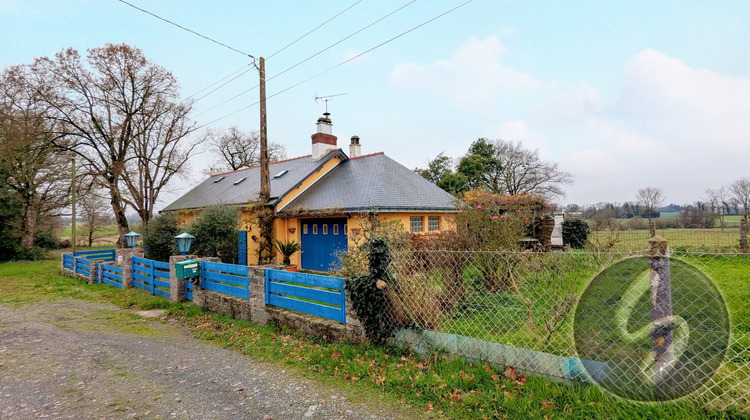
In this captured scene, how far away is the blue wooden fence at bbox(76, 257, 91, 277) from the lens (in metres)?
11.8

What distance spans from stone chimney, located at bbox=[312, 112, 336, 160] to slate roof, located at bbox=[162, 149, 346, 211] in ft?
1.28

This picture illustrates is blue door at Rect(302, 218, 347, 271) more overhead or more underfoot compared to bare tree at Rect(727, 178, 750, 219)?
more underfoot

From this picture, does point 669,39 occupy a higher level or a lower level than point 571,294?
higher

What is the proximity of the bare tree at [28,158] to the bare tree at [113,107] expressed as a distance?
0.82 metres

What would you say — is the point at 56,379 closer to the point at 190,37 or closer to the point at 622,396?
the point at 622,396

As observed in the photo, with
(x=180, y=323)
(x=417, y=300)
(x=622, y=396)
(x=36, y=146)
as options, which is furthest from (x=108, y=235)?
(x=622, y=396)

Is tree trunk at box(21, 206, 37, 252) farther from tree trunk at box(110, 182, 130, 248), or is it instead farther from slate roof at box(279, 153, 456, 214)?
slate roof at box(279, 153, 456, 214)

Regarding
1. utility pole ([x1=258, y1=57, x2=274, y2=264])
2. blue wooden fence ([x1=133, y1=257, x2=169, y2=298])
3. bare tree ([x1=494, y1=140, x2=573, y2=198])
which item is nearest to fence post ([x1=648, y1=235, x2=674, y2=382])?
blue wooden fence ([x1=133, y1=257, x2=169, y2=298])

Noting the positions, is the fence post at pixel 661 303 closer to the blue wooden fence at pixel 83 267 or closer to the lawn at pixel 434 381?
the lawn at pixel 434 381

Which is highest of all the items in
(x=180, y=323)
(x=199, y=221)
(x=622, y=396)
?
(x=199, y=221)

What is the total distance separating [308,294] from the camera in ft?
17.0

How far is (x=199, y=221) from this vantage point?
11.2m

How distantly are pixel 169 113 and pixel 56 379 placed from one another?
22.4 meters

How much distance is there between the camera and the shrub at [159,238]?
12414 mm
